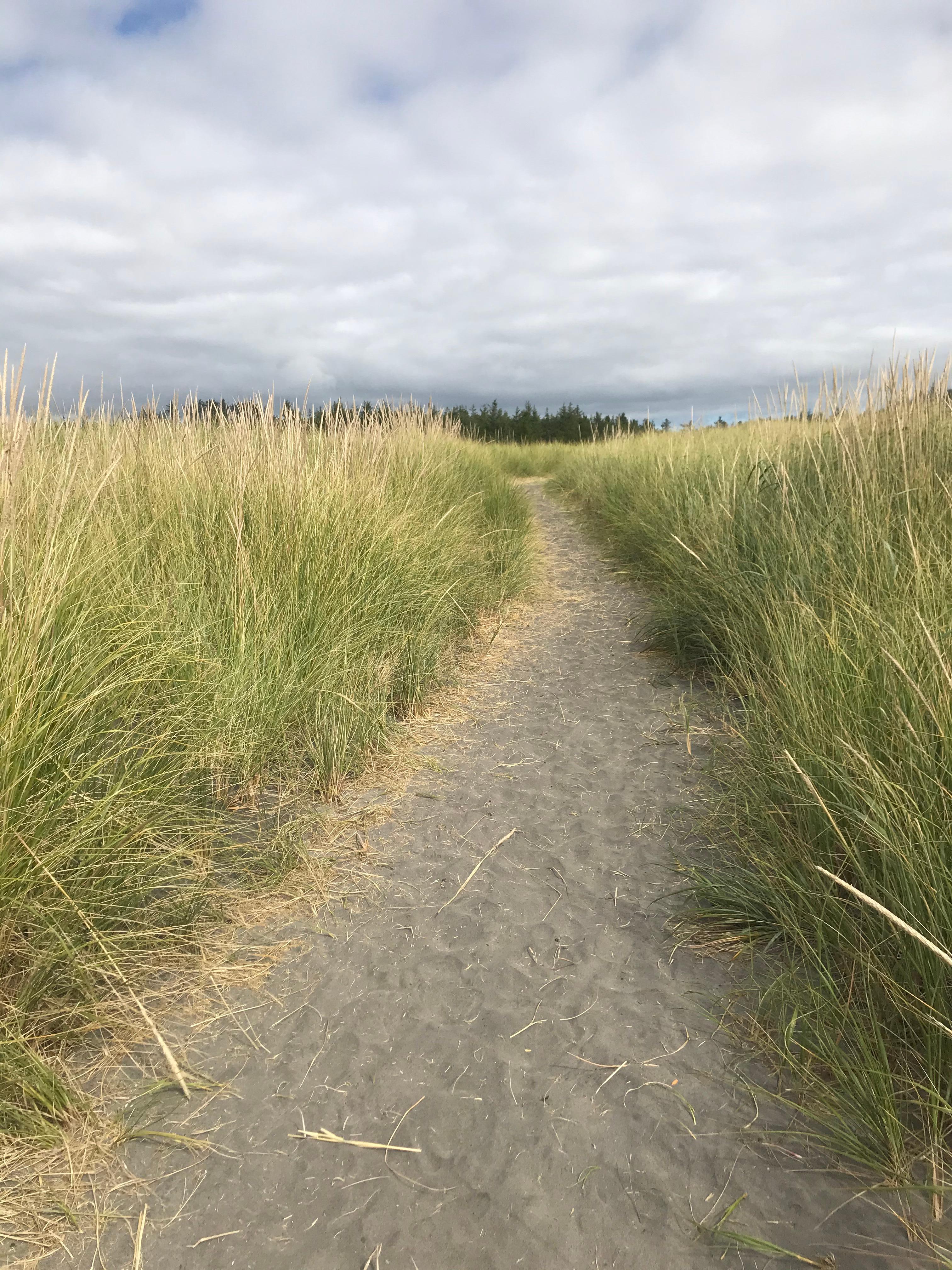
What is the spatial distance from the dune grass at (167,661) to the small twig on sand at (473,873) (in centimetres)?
54

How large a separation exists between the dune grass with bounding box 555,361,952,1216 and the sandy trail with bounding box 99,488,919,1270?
163 mm

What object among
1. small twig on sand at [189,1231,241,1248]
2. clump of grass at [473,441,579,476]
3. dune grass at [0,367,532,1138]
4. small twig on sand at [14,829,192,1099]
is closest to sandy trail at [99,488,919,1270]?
small twig on sand at [189,1231,241,1248]

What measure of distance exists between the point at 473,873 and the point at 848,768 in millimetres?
1220

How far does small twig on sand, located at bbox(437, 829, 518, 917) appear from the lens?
2.16 m

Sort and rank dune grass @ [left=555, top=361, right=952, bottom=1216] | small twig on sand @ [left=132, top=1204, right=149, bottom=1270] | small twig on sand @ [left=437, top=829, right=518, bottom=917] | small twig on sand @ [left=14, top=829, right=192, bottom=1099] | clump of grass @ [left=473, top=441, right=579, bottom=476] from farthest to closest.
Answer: clump of grass @ [left=473, top=441, right=579, bottom=476] < small twig on sand @ [left=437, top=829, right=518, bottom=917] < small twig on sand @ [left=14, top=829, right=192, bottom=1099] < dune grass @ [left=555, top=361, right=952, bottom=1216] < small twig on sand @ [left=132, top=1204, right=149, bottom=1270]

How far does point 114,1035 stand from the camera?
1.57 m

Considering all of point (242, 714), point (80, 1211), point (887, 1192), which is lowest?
point (80, 1211)

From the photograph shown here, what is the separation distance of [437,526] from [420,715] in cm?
190

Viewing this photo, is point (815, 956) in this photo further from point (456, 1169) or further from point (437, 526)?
point (437, 526)

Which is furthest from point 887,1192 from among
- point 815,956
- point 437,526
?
point 437,526

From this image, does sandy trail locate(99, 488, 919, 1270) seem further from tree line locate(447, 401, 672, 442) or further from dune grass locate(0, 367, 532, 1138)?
tree line locate(447, 401, 672, 442)

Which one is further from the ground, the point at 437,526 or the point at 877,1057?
the point at 437,526

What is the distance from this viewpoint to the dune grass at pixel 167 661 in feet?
4.97

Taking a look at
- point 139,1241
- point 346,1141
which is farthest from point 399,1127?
point 139,1241
